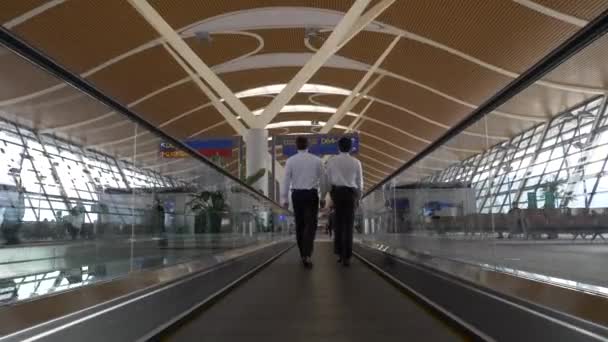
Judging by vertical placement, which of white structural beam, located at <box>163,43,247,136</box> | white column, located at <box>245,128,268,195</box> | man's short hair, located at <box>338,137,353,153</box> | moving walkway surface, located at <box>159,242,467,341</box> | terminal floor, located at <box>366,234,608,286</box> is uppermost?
white structural beam, located at <box>163,43,247,136</box>

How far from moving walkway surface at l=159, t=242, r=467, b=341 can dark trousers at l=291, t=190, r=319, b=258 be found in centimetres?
147

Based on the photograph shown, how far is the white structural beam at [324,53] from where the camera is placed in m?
19.2

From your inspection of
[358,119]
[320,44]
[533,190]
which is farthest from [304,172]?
[358,119]

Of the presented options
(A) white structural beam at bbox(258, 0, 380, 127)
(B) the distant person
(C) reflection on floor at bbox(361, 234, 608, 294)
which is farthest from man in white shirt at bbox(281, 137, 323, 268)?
(A) white structural beam at bbox(258, 0, 380, 127)

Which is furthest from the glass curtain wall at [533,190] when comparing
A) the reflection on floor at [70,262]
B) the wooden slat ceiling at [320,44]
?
the reflection on floor at [70,262]

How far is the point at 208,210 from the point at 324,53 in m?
14.7

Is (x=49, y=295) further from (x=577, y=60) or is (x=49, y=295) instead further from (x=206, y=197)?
(x=206, y=197)

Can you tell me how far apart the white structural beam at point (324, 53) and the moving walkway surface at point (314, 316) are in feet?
50.5

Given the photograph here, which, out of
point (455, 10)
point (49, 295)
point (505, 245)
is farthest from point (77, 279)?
point (455, 10)

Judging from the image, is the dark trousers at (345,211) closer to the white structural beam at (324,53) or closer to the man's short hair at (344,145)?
the man's short hair at (344,145)

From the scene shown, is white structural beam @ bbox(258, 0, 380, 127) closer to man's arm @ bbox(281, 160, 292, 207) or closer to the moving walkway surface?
man's arm @ bbox(281, 160, 292, 207)

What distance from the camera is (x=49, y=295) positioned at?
100 inches

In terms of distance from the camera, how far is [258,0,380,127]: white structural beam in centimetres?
1919

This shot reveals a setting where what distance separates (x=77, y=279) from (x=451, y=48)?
24855 mm
